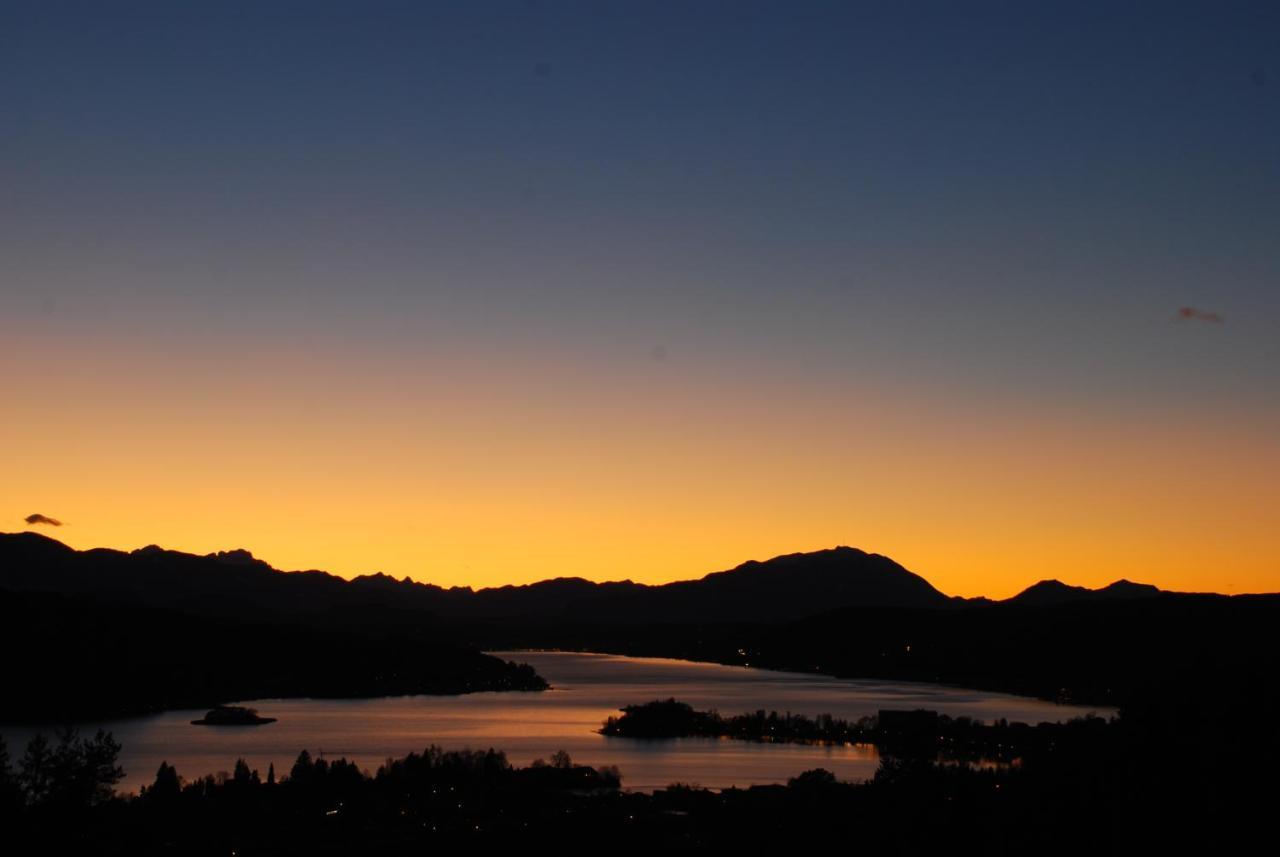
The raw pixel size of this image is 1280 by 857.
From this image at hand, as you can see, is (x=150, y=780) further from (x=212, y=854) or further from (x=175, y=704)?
(x=175, y=704)

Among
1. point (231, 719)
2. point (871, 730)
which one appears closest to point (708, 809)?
point (871, 730)

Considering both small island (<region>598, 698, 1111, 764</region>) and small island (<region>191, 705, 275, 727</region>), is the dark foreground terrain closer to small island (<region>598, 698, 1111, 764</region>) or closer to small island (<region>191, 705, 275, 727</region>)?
small island (<region>598, 698, 1111, 764</region>)

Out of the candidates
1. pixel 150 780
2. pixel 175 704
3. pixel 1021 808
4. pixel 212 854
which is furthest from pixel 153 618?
pixel 1021 808

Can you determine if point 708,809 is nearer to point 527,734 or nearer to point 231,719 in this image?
point 527,734

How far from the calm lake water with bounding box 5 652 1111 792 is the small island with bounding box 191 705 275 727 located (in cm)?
237

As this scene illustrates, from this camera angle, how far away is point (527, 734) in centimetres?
12150

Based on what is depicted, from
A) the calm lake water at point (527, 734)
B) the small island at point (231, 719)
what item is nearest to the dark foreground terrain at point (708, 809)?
the calm lake water at point (527, 734)

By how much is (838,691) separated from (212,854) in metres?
156

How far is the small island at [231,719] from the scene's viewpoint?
131m

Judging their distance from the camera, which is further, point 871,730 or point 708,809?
point 871,730

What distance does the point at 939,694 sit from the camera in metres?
191

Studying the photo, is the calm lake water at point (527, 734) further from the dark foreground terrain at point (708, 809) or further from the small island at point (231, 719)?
Result: the dark foreground terrain at point (708, 809)

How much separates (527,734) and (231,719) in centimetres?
3471

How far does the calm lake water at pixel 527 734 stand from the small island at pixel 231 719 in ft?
7.77
